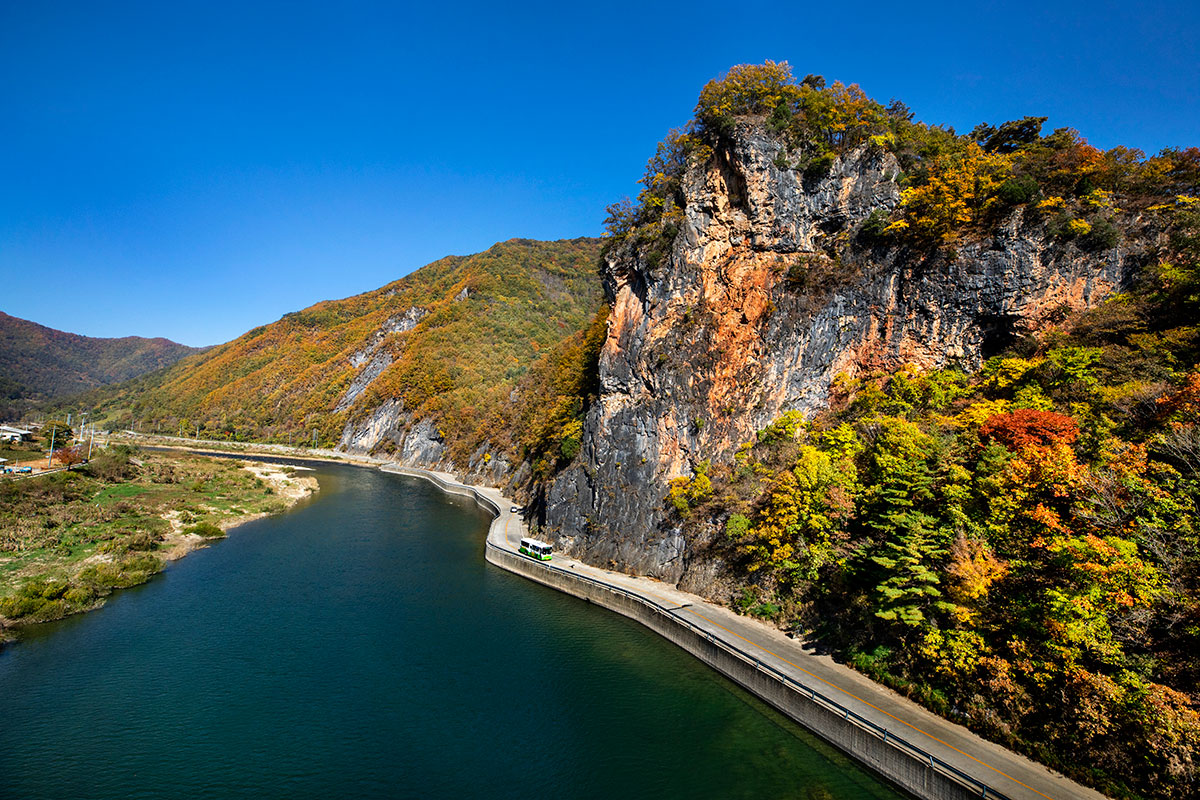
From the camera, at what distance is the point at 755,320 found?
109 ft

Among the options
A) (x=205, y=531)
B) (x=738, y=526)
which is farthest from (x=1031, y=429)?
(x=205, y=531)

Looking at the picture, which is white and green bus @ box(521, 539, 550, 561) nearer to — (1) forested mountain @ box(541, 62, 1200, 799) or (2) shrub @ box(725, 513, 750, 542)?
(1) forested mountain @ box(541, 62, 1200, 799)

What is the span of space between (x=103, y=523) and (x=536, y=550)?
109 feet

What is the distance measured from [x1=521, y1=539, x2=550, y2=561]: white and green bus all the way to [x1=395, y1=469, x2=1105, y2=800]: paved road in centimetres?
502

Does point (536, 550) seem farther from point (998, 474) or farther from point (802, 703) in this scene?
point (998, 474)

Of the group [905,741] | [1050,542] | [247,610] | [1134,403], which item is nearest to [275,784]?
[247,610]

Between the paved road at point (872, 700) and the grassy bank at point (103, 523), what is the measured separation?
27.8m

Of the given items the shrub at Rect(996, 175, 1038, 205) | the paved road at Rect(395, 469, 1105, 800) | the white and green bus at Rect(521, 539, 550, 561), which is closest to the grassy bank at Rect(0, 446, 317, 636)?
the white and green bus at Rect(521, 539, 550, 561)

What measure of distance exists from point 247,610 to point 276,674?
8.39 meters

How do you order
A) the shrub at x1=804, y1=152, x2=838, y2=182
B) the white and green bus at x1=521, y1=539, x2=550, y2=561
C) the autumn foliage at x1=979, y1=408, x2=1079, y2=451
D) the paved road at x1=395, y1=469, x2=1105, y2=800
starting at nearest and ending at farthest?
1. the paved road at x1=395, y1=469, x2=1105, y2=800
2. the autumn foliage at x1=979, y1=408, x2=1079, y2=451
3. the shrub at x1=804, y1=152, x2=838, y2=182
4. the white and green bus at x1=521, y1=539, x2=550, y2=561

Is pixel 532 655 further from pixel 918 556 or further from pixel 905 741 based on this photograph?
pixel 918 556

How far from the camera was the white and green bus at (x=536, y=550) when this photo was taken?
113ft

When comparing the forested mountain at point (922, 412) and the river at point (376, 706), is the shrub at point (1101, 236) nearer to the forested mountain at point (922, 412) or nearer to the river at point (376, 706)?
the forested mountain at point (922, 412)

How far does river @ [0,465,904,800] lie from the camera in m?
15.3
